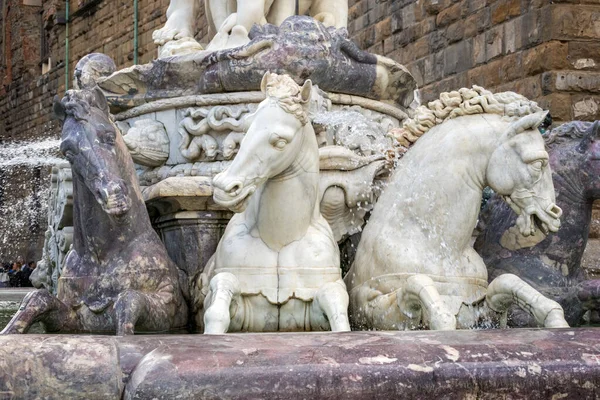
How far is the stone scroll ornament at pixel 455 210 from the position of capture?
13.2ft

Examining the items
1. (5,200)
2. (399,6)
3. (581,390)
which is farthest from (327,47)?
(5,200)

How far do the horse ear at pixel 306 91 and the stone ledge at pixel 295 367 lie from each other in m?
1.33

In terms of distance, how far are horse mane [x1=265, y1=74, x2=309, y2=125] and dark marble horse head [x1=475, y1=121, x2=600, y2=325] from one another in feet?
4.39

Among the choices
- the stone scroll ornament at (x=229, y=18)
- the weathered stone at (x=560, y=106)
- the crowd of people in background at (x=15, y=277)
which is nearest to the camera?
the stone scroll ornament at (x=229, y=18)

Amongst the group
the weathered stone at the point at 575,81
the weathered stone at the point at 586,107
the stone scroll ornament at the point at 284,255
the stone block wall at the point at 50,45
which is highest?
the stone block wall at the point at 50,45

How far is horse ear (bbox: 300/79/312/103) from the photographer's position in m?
3.87

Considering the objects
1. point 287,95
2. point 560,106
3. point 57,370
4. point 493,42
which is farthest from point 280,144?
point 493,42

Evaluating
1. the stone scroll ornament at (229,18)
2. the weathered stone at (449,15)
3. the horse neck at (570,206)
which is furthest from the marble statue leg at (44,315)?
the weathered stone at (449,15)

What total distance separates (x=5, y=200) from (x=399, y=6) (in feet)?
73.7

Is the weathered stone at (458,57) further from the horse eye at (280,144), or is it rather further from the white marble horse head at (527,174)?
the horse eye at (280,144)

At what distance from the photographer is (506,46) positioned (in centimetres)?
1091

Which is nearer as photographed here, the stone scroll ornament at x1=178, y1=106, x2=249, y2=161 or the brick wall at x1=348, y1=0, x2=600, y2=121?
the stone scroll ornament at x1=178, y1=106, x2=249, y2=161

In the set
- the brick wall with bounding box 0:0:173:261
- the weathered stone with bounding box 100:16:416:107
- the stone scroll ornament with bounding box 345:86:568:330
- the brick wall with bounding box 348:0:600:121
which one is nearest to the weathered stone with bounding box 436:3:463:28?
the brick wall with bounding box 348:0:600:121

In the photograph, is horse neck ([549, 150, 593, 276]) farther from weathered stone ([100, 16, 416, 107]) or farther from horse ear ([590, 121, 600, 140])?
weathered stone ([100, 16, 416, 107])
